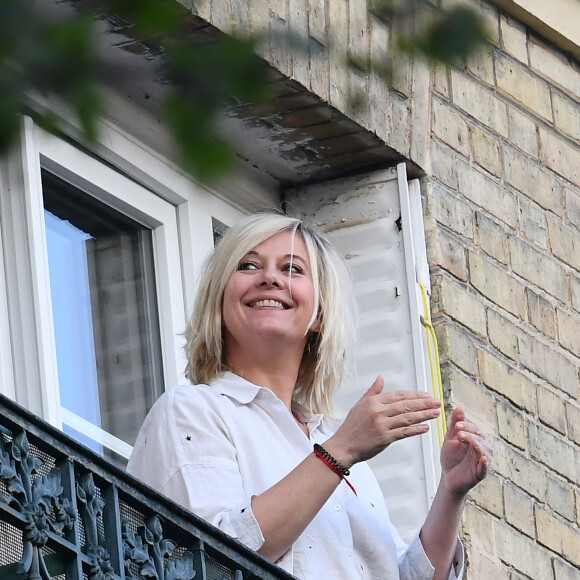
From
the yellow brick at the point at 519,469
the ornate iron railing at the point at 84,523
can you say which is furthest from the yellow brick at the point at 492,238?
the ornate iron railing at the point at 84,523

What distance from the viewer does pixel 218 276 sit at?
425 centimetres

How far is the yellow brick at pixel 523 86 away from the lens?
20.8 ft

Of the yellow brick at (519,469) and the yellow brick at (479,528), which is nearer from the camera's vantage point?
the yellow brick at (479,528)

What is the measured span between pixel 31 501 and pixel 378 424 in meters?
0.97

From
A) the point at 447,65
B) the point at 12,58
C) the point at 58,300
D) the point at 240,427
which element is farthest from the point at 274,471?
the point at 12,58

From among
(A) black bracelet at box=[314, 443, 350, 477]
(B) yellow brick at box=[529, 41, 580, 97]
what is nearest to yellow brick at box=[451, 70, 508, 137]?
(B) yellow brick at box=[529, 41, 580, 97]

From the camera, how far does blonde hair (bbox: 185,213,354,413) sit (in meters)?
4.16

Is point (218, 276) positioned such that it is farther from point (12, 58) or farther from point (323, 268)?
point (12, 58)

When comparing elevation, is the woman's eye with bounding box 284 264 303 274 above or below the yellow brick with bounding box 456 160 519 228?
below

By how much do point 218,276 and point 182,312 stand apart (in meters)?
0.96

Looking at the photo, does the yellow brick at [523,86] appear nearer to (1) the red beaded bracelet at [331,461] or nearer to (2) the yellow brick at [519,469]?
(2) the yellow brick at [519,469]

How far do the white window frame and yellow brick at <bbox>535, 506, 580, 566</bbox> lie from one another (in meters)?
1.33

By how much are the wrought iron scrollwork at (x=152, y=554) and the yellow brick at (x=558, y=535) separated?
8.58 ft

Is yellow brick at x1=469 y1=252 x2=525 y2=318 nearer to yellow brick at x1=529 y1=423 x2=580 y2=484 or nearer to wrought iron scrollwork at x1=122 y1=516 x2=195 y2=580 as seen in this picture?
yellow brick at x1=529 y1=423 x2=580 y2=484
